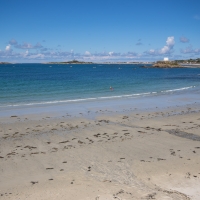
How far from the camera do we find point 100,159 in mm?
10469

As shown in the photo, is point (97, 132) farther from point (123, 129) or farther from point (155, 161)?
point (155, 161)

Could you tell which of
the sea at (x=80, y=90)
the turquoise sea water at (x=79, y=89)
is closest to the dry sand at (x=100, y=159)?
the sea at (x=80, y=90)

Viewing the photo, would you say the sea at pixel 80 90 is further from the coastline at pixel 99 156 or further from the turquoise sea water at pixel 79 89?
the coastline at pixel 99 156

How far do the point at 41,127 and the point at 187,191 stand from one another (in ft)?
35.4

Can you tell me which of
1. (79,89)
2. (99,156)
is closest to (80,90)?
(79,89)

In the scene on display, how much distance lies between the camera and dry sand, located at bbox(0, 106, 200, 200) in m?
7.73

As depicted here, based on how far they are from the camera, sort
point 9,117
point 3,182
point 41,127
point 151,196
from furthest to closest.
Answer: point 9,117, point 41,127, point 3,182, point 151,196

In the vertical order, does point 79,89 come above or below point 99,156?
above

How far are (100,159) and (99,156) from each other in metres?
0.36

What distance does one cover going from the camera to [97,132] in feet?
49.1

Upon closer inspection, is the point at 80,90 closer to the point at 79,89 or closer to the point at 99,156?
the point at 79,89

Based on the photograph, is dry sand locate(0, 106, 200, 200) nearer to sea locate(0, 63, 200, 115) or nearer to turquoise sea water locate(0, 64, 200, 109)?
sea locate(0, 63, 200, 115)

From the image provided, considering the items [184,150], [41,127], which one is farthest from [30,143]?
[184,150]

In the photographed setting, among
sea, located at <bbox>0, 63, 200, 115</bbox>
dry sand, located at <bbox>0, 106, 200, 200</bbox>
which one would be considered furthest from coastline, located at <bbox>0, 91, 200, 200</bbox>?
sea, located at <bbox>0, 63, 200, 115</bbox>
